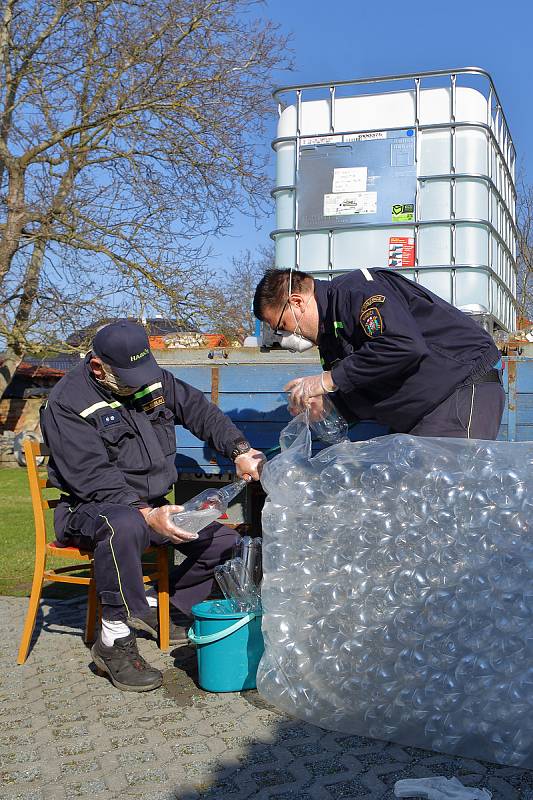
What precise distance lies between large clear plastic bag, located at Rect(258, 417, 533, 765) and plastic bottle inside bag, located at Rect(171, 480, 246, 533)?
48 centimetres

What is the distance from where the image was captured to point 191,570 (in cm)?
394

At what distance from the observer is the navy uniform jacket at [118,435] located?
348 cm

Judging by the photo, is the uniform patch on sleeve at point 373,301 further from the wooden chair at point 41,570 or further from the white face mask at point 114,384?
the wooden chair at point 41,570

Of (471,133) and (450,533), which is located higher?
(471,133)

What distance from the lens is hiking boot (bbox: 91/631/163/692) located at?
3234 mm

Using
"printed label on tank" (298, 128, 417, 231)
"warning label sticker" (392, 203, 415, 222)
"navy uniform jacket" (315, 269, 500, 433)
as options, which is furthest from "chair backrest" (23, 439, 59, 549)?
"warning label sticker" (392, 203, 415, 222)

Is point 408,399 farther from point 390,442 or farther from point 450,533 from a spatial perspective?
point 450,533

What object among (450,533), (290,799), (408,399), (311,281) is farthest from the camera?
(311,281)

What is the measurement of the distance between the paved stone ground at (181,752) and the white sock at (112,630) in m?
0.20

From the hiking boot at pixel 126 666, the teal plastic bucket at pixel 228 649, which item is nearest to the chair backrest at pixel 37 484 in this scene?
the hiking boot at pixel 126 666

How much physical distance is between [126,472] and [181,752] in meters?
1.37

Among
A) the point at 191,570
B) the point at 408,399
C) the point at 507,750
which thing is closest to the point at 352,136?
the point at 408,399

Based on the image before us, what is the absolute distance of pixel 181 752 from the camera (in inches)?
106

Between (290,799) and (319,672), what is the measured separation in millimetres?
514
